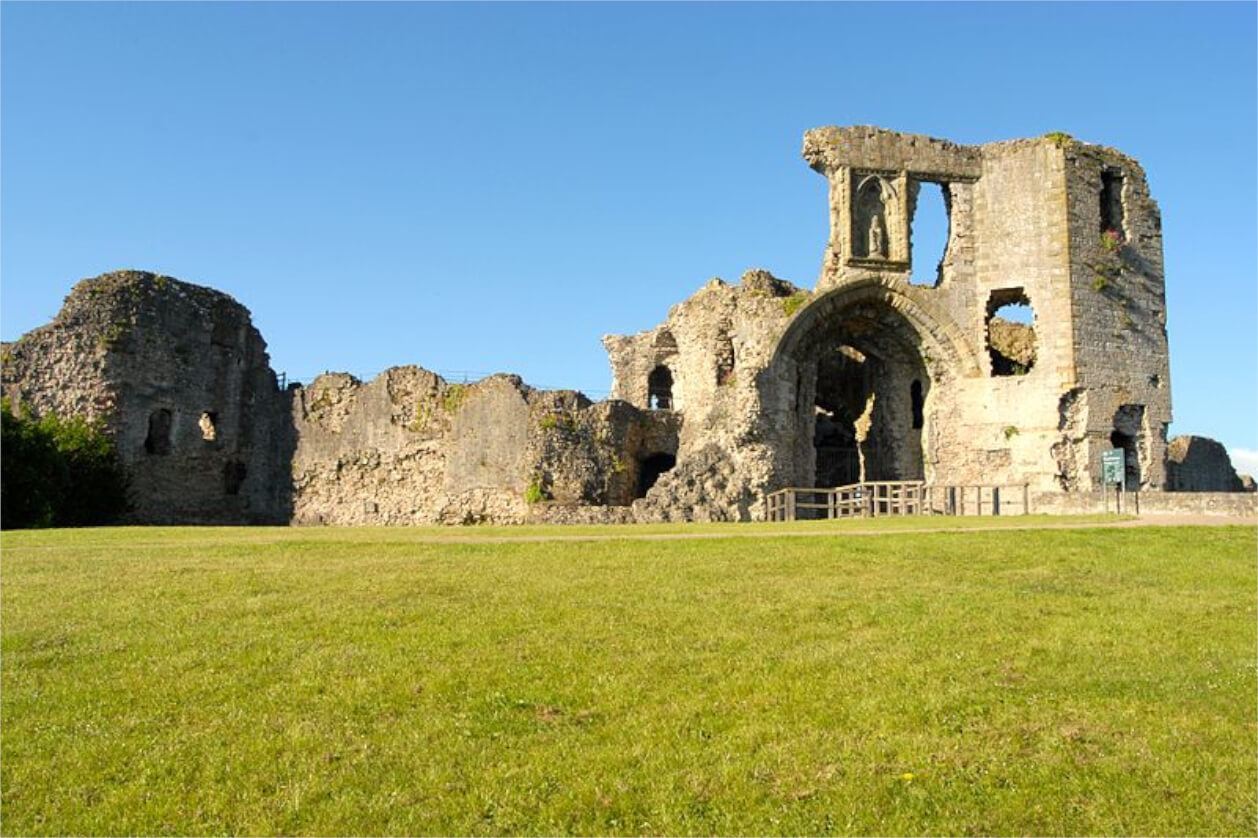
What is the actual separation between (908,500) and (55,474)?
2195cm

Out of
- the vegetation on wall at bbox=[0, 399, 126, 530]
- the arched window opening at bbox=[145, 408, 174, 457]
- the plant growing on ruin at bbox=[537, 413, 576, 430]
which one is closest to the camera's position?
the vegetation on wall at bbox=[0, 399, 126, 530]

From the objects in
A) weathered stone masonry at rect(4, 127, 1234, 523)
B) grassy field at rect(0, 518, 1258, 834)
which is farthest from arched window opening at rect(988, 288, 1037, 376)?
grassy field at rect(0, 518, 1258, 834)

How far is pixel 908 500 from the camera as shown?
91.7 ft

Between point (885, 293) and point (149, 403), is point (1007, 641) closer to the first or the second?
point (885, 293)

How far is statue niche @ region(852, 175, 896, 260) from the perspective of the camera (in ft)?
105

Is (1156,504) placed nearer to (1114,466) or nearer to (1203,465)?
(1114,466)

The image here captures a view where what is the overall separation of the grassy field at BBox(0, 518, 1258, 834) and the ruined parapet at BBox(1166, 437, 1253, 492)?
91.9ft

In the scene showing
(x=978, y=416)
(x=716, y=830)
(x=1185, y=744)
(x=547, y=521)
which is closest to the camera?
(x=716, y=830)

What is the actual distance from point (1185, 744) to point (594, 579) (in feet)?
22.3

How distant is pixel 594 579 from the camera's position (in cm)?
1309

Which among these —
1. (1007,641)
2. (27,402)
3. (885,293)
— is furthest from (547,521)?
(1007,641)

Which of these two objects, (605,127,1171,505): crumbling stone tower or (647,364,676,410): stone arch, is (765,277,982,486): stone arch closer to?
(605,127,1171,505): crumbling stone tower

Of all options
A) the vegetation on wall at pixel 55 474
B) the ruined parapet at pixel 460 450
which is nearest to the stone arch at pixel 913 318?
the ruined parapet at pixel 460 450

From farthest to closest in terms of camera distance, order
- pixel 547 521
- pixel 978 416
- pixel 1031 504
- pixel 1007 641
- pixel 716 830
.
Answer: pixel 978 416 → pixel 547 521 → pixel 1031 504 → pixel 1007 641 → pixel 716 830
